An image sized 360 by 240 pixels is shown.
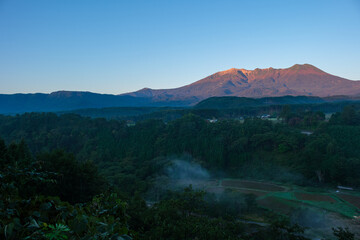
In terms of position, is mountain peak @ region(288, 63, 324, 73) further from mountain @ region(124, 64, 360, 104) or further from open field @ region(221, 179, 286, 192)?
open field @ region(221, 179, 286, 192)

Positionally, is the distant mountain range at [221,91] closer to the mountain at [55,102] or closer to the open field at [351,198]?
the mountain at [55,102]

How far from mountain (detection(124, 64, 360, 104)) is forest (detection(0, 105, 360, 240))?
83838 mm

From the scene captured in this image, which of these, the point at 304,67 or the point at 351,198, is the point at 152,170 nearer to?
the point at 351,198

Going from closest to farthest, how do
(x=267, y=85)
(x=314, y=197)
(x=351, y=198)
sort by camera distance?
(x=351, y=198)
(x=314, y=197)
(x=267, y=85)

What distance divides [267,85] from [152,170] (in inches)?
5271

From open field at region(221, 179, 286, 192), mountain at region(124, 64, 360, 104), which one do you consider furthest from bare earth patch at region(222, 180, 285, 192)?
mountain at region(124, 64, 360, 104)

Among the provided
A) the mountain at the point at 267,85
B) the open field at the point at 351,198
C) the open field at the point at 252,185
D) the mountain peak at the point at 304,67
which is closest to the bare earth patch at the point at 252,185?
the open field at the point at 252,185

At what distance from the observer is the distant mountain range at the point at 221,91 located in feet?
415

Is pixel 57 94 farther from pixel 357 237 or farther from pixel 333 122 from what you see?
pixel 357 237

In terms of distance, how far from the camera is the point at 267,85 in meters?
152

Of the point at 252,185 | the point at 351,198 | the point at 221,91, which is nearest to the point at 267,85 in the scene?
the point at 221,91

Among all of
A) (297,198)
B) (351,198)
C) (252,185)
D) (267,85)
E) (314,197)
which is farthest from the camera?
(267,85)

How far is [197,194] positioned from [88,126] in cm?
4689

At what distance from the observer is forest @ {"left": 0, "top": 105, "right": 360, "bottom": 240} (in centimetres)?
254
